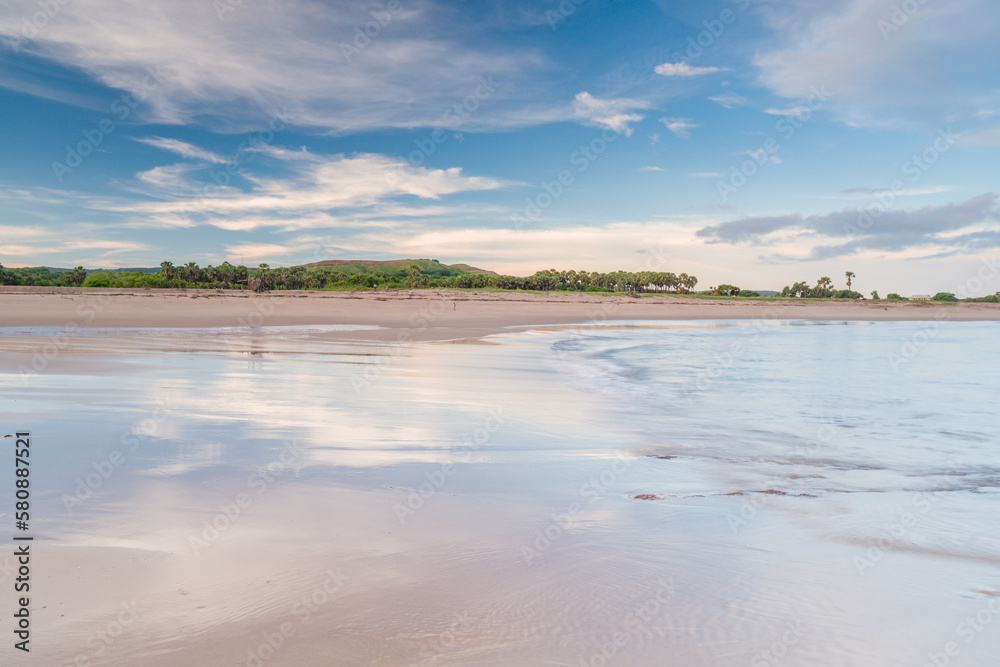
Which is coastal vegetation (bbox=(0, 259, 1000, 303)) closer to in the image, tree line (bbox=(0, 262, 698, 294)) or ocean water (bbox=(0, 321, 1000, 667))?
tree line (bbox=(0, 262, 698, 294))

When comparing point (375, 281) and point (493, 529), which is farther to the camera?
point (375, 281)

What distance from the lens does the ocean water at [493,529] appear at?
9.42 ft

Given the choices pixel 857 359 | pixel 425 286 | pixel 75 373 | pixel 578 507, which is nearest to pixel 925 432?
pixel 578 507

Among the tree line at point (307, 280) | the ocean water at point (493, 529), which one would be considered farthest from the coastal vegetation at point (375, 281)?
the ocean water at point (493, 529)

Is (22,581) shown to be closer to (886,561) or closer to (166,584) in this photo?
(166,584)

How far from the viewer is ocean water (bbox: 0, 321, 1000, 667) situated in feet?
9.42

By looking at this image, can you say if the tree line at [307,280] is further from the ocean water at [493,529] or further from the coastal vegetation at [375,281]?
the ocean water at [493,529]

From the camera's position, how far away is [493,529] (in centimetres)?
424

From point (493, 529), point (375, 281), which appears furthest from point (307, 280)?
point (493, 529)

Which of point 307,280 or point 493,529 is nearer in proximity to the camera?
point 493,529

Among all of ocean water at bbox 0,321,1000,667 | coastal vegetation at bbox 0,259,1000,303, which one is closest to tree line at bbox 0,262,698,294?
coastal vegetation at bbox 0,259,1000,303

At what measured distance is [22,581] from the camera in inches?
126

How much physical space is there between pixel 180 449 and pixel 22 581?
2.84 m

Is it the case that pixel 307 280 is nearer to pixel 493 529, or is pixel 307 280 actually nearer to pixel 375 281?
pixel 375 281
